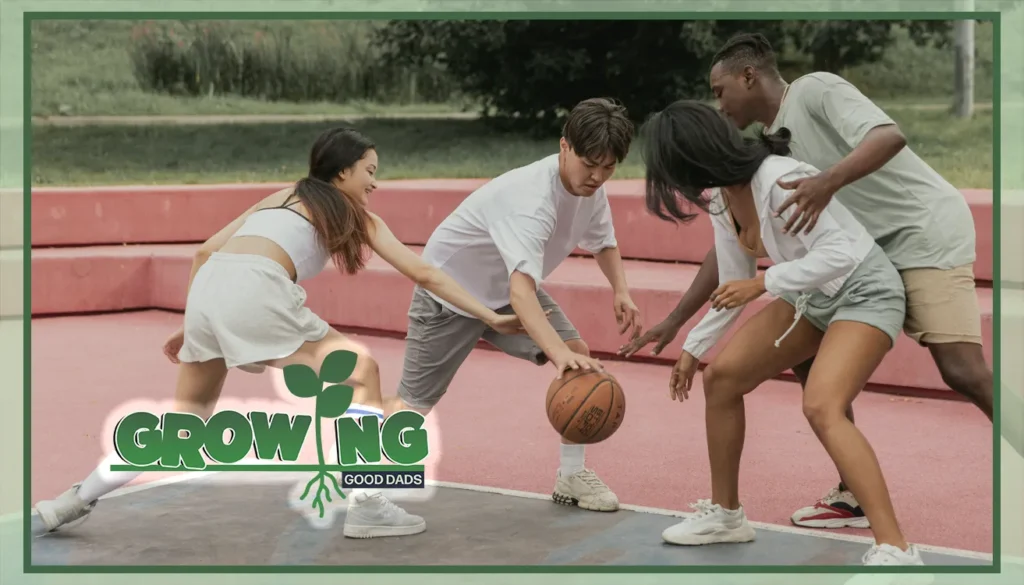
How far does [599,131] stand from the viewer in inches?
195

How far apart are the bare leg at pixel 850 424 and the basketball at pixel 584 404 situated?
714mm

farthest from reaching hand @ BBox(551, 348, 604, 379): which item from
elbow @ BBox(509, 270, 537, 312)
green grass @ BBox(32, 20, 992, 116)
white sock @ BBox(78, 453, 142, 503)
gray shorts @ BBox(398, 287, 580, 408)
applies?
green grass @ BBox(32, 20, 992, 116)

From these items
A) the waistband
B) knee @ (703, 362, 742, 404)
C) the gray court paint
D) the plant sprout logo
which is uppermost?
the waistband

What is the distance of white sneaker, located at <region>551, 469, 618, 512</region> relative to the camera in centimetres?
568

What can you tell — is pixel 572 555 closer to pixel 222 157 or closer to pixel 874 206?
pixel 874 206

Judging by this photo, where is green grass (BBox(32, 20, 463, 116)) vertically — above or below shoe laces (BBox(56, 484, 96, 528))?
above

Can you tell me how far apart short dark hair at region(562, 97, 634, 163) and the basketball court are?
134 cm

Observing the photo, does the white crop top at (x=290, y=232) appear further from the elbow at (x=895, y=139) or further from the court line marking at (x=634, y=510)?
the elbow at (x=895, y=139)

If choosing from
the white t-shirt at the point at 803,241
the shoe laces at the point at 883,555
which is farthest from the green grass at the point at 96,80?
the shoe laces at the point at 883,555

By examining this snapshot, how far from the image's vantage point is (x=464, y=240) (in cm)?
547

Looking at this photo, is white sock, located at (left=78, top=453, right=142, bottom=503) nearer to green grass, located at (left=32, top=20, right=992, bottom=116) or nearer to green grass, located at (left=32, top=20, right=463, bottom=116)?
green grass, located at (left=32, top=20, right=992, bottom=116)

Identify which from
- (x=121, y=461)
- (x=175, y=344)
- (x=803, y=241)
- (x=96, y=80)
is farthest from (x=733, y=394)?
(x=96, y=80)
